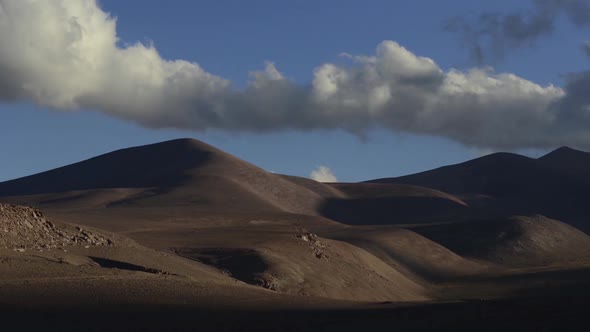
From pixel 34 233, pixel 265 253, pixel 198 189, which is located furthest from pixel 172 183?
pixel 34 233

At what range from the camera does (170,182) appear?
153500mm

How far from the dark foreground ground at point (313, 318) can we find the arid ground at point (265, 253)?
77 mm

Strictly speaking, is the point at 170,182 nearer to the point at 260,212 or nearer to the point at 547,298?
the point at 260,212

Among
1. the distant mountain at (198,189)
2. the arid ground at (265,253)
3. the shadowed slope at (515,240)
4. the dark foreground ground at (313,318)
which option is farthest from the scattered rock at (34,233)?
the distant mountain at (198,189)

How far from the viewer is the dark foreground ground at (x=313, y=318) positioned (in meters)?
33.1

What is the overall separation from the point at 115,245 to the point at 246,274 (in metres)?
8.12

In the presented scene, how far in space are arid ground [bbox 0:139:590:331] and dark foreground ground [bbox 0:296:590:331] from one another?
77 millimetres

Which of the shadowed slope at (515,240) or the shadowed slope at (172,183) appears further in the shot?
the shadowed slope at (172,183)

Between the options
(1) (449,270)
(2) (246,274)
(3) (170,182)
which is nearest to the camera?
(2) (246,274)

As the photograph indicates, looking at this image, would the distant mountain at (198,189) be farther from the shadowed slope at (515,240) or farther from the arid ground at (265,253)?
the shadowed slope at (515,240)

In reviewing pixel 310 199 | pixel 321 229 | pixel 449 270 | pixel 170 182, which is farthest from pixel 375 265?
pixel 310 199

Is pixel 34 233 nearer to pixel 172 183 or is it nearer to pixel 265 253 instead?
pixel 265 253

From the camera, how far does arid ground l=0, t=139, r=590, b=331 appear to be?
3550 centimetres

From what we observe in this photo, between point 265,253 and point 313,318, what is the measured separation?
95.9 feet
